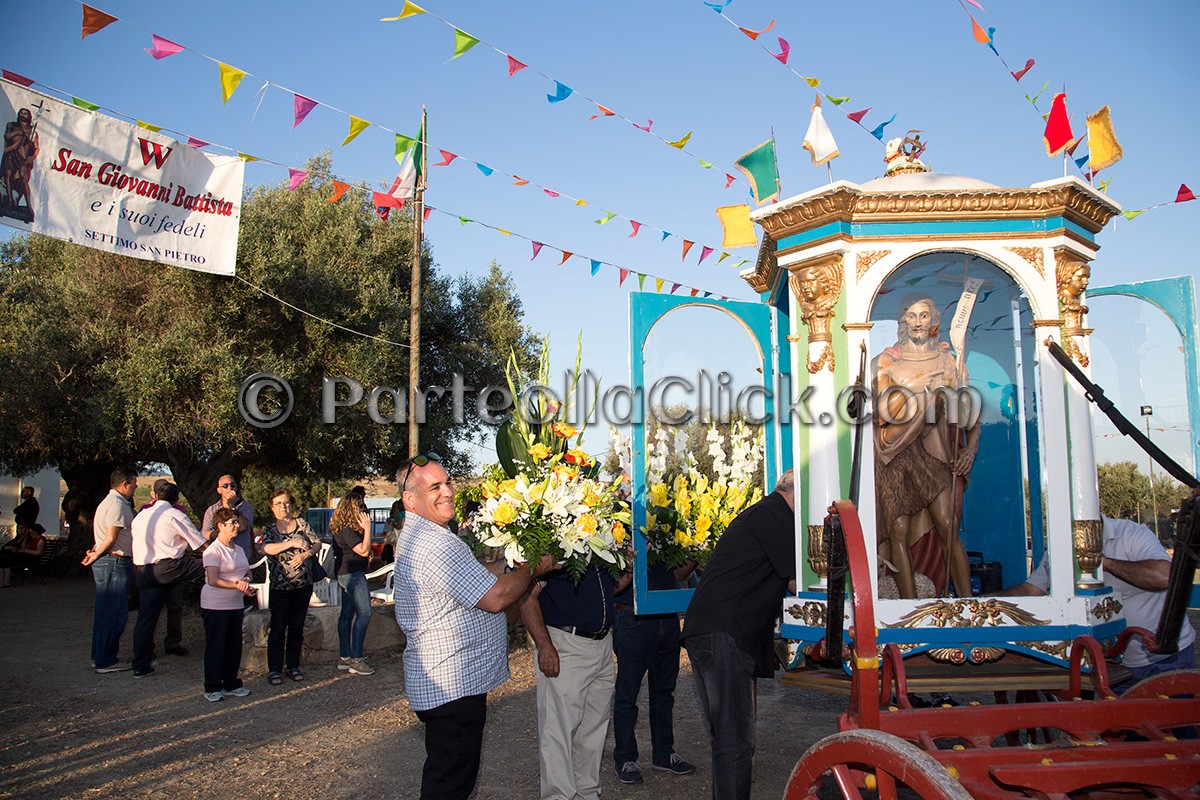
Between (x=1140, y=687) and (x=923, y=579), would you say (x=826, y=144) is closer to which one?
(x=923, y=579)

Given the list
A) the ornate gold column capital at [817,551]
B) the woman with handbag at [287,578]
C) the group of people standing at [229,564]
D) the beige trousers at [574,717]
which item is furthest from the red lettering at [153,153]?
the ornate gold column capital at [817,551]

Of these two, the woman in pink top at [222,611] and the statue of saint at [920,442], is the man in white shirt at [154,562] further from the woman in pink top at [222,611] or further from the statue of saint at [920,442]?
the statue of saint at [920,442]

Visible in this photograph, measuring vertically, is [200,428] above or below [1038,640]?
above

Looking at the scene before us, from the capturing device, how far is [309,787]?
17.7 feet

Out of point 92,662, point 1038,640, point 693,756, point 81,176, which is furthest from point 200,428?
point 1038,640

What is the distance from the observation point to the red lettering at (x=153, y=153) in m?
7.74

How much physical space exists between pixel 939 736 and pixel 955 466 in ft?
9.51

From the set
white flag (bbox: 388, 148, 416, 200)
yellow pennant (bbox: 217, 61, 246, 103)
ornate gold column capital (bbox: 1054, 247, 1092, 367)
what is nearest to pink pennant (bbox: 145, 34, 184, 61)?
yellow pennant (bbox: 217, 61, 246, 103)

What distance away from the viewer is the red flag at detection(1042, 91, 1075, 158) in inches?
205

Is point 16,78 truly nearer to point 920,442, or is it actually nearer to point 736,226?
point 736,226

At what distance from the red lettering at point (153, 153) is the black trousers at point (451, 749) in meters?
6.31

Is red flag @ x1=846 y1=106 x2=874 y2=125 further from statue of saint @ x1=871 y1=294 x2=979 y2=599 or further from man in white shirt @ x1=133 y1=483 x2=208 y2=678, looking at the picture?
man in white shirt @ x1=133 y1=483 x2=208 y2=678

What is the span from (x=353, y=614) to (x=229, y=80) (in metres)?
5.38

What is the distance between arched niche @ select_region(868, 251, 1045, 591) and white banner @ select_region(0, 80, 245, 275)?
20.5ft
